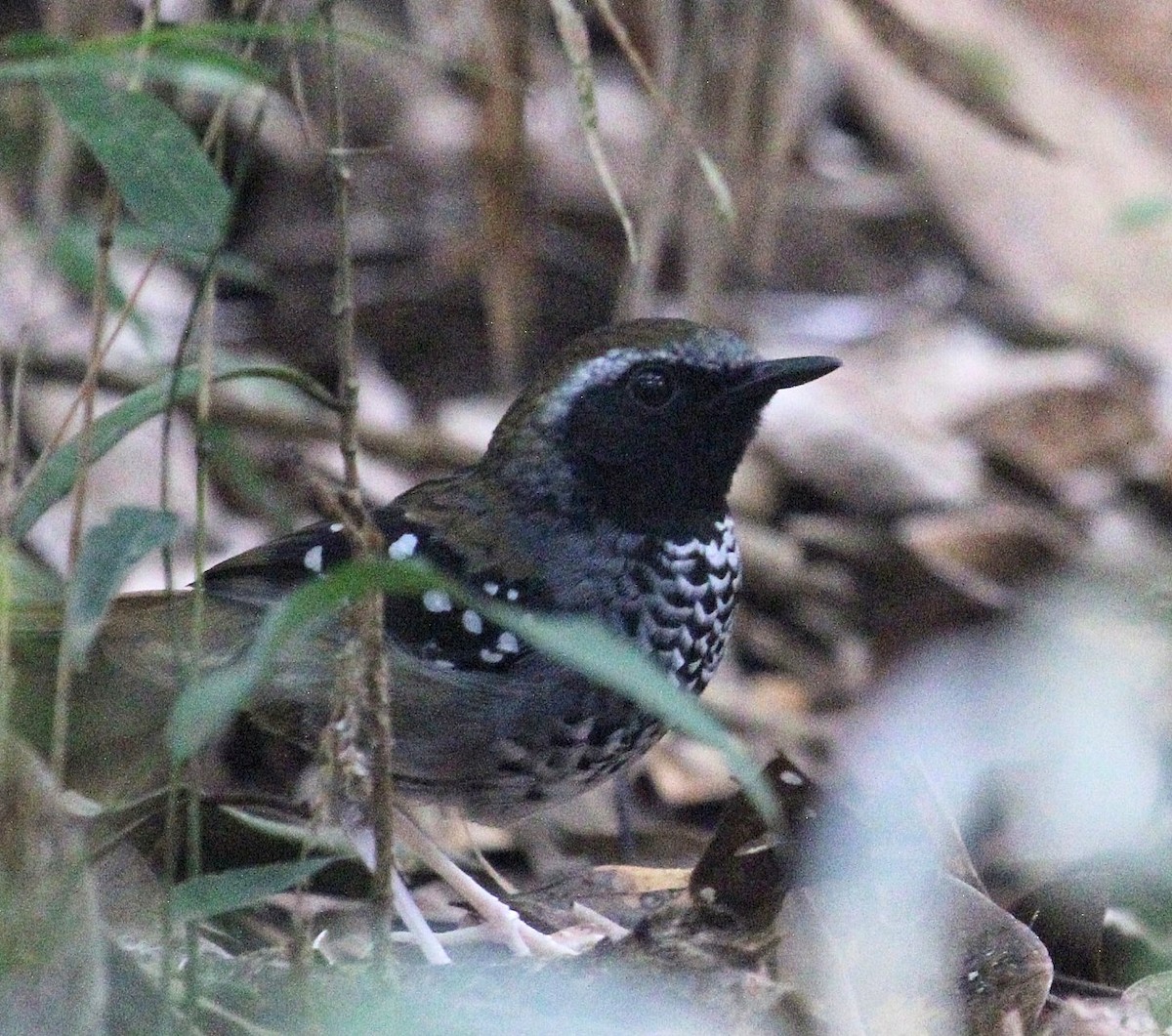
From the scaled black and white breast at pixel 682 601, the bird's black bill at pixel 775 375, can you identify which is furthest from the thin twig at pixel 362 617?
the bird's black bill at pixel 775 375

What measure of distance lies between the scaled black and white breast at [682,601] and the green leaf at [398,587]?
1613mm

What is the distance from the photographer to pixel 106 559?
2.53m

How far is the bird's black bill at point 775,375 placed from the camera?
3914mm

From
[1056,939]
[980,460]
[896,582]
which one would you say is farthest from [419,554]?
[980,460]

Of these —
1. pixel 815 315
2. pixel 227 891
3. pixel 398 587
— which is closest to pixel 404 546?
pixel 227 891

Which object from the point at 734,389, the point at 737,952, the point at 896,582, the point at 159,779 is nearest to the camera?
the point at 737,952

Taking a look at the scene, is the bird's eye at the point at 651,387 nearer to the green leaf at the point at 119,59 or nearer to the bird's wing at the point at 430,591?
the bird's wing at the point at 430,591

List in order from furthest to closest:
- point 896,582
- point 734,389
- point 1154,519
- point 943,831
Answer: point 1154,519
point 896,582
point 734,389
point 943,831

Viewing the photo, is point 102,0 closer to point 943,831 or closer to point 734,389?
point 734,389

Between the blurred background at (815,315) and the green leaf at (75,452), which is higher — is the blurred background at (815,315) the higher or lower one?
the lower one

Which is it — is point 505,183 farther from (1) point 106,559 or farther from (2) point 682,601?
(1) point 106,559

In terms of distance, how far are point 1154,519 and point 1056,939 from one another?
3.63m

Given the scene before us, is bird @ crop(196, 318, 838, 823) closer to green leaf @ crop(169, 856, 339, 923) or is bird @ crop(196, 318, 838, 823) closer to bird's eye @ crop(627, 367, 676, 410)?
bird's eye @ crop(627, 367, 676, 410)

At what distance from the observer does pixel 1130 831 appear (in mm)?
3439
